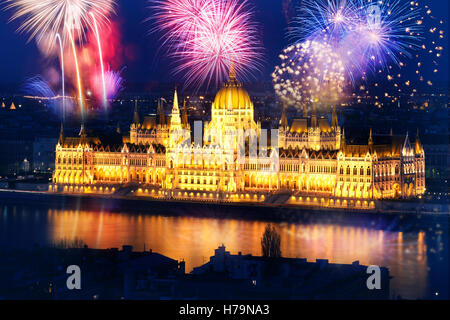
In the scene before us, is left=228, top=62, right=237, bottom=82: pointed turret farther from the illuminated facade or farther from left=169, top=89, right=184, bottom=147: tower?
left=169, top=89, right=184, bottom=147: tower

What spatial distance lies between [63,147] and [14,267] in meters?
31.5

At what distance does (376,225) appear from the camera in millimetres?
56938

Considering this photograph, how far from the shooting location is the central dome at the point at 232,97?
68.5 m

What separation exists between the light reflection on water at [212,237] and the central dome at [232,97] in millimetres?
9337

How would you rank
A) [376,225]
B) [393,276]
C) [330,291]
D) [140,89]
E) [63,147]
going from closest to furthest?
[330,291] → [393,276] → [376,225] → [63,147] → [140,89]

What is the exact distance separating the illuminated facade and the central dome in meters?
0.05

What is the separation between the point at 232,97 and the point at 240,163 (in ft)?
14.0

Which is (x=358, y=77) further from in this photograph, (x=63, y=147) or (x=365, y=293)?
(x=365, y=293)

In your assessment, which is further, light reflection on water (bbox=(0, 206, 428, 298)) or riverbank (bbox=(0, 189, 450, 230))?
riverbank (bbox=(0, 189, 450, 230))

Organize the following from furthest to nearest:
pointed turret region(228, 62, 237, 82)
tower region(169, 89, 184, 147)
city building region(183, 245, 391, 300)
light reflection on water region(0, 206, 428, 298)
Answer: tower region(169, 89, 184, 147)
pointed turret region(228, 62, 237, 82)
light reflection on water region(0, 206, 428, 298)
city building region(183, 245, 391, 300)

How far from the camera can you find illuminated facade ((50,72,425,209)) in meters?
62.9

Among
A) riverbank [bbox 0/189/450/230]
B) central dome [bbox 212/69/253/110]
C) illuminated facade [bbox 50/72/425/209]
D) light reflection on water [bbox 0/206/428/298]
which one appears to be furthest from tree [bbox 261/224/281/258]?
central dome [bbox 212/69/253/110]

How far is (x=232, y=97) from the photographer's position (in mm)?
68625

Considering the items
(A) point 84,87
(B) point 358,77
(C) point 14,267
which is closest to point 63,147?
(A) point 84,87
